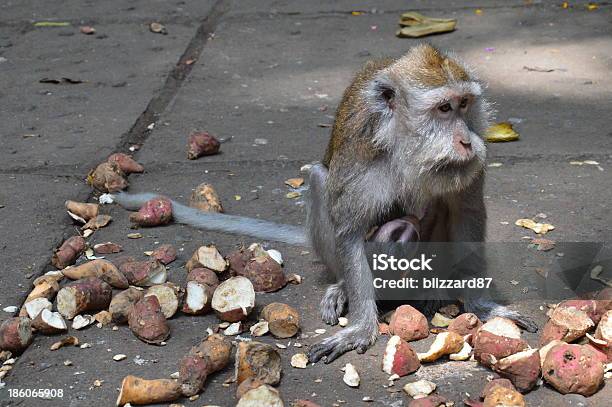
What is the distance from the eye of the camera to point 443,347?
315cm

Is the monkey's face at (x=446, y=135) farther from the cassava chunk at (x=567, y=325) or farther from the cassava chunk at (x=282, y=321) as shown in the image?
the cassava chunk at (x=282, y=321)

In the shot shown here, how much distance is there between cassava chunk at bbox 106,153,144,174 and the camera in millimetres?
4594

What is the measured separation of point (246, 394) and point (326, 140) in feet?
7.66

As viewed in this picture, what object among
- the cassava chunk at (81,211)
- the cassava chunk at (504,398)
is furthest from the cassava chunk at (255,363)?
the cassava chunk at (81,211)

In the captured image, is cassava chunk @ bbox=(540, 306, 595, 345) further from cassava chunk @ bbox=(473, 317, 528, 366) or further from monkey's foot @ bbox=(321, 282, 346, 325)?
monkey's foot @ bbox=(321, 282, 346, 325)

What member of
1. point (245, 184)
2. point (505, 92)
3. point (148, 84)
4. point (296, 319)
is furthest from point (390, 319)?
point (148, 84)

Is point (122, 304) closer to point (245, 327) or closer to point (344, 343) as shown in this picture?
point (245, 327)

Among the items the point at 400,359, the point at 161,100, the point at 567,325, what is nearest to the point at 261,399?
the point at 400,359


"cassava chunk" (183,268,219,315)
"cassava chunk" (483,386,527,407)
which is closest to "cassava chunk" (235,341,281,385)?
"cassava chunk" (183,268,219,315)

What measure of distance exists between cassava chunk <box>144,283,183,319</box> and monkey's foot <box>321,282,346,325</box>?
552 millimetres

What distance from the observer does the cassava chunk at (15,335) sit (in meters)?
3.22

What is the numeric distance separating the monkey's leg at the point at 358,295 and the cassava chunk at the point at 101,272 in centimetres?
86

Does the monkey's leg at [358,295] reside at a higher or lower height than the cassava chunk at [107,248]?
higher

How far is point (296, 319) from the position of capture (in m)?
3.34
